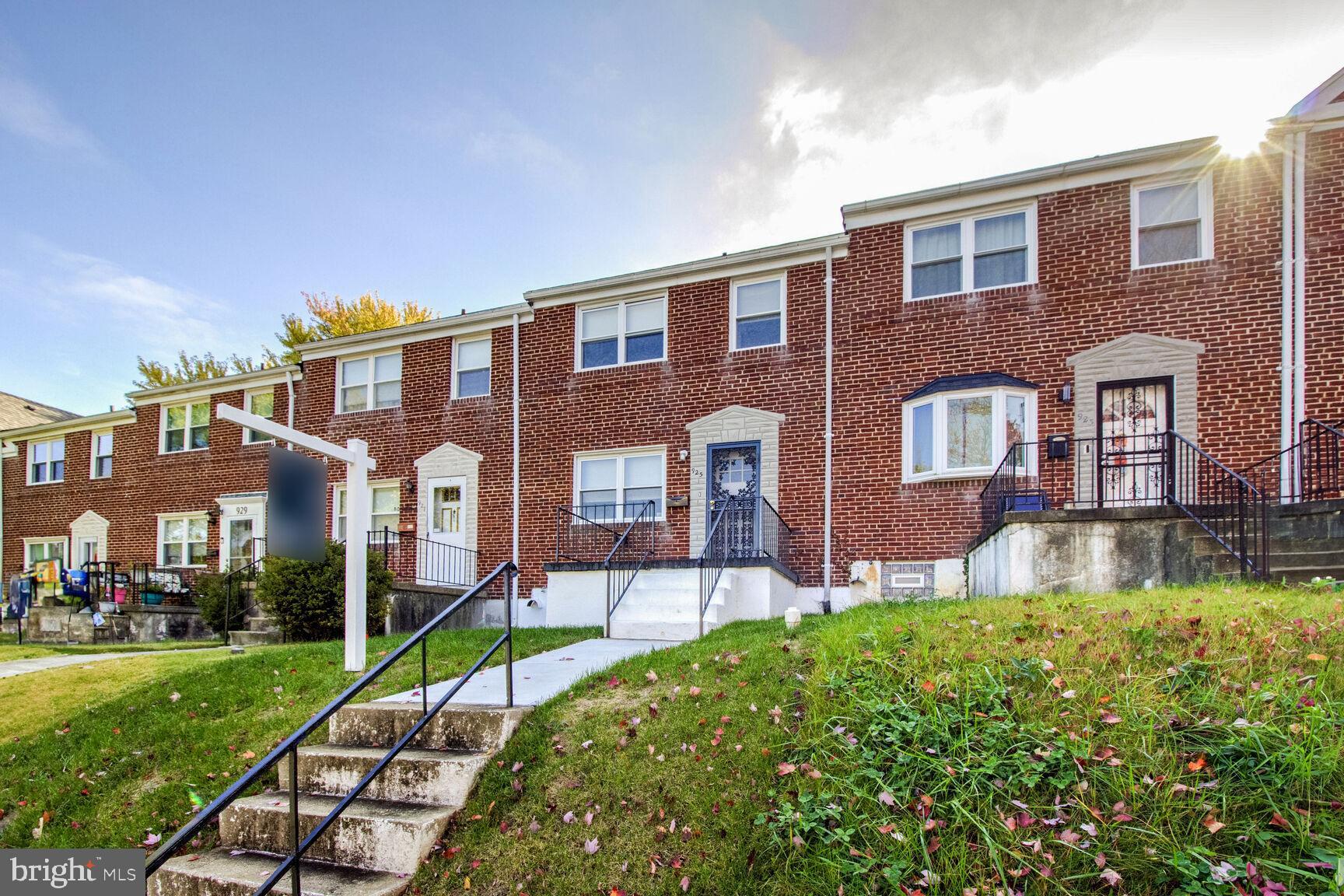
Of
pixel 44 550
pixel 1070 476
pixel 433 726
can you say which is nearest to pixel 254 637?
pixel 433 726

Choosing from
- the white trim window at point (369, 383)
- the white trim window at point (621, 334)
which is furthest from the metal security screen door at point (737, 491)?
the white trim window at point (369, 383)

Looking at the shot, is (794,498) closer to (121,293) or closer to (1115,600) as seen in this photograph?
(1115,600)

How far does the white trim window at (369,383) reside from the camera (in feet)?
58.8

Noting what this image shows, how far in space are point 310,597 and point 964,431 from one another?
10.5 meters

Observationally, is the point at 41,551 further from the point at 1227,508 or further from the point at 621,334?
the point at 1227,508

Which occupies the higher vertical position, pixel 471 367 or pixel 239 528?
pixel 471 367

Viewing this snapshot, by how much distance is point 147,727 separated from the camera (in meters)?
6.75

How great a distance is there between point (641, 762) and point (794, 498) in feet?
29.9

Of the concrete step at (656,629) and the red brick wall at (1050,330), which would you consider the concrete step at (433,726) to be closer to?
the concrete step at (656,629)

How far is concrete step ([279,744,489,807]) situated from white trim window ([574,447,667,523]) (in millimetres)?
9533

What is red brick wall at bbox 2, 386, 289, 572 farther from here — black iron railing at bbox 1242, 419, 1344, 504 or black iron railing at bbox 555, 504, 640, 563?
black iron railing at bbox 1242, 419, 1344, 504

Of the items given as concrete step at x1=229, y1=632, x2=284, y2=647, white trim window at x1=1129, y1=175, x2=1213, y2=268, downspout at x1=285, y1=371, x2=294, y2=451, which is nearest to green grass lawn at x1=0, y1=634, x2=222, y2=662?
concrete step at x1=229, y1=632, x2=284, y2=647

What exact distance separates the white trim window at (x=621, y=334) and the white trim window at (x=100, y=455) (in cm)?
1589

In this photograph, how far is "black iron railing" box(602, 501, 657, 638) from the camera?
37.1ft
